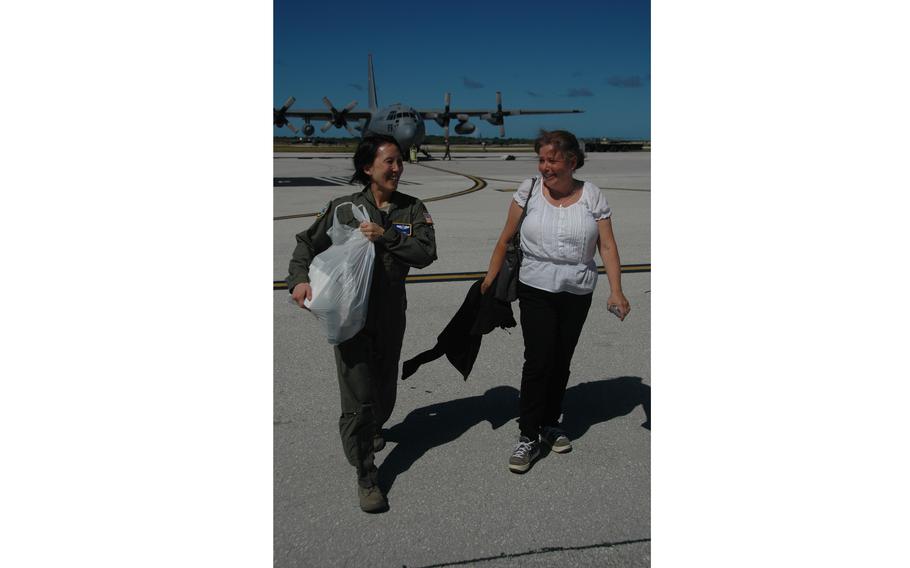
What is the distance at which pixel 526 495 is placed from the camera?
10.4 ft

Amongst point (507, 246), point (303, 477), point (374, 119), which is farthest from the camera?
point (374, 119)

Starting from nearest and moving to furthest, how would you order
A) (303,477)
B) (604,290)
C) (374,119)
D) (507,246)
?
1. (303,477)
2. (507,246)
3. (604,290)
4. (374,119)

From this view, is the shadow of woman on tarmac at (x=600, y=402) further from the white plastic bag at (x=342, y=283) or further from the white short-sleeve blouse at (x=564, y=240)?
the white plastic bag at (x=342, y=283)

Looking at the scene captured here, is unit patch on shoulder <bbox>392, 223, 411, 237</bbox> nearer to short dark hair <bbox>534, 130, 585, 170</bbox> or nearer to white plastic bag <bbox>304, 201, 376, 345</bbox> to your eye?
white plastic bag <bbox>304, 201, 376, 345</bbox>

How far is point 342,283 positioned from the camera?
9.49ft

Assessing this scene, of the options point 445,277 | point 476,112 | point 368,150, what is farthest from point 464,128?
point 368,150

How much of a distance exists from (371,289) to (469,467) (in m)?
1.06

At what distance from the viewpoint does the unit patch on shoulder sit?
3.18 metres

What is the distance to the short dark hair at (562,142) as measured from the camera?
333 centimetres

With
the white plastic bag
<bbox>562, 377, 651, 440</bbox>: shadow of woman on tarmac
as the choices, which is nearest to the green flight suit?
the white plastic bag

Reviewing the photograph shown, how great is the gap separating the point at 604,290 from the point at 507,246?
12.9 ft

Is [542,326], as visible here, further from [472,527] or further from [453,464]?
[472,527]

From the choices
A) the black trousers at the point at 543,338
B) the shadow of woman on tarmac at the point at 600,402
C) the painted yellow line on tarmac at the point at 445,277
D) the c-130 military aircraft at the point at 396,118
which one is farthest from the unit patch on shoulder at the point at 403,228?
the c-130 military aircraft at the point at 396,118

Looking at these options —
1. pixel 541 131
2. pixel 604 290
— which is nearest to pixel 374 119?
pixel 604 290
